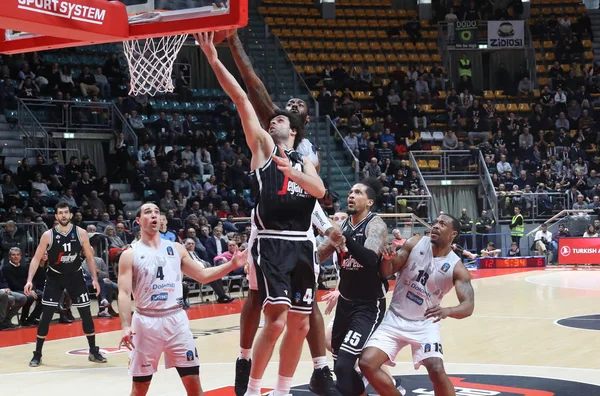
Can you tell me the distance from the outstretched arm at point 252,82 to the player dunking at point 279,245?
7.4 inches

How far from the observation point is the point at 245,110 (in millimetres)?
6512

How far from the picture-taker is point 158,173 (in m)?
21.7

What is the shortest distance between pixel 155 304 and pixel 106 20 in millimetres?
2150

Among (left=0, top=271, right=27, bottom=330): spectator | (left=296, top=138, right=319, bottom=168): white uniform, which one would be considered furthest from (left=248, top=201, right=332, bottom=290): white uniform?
(left=0, top=271, right=27, bottom=330): spectator

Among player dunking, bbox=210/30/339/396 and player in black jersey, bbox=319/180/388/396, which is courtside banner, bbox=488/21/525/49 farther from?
player dunking, bbox=210/30/339/396

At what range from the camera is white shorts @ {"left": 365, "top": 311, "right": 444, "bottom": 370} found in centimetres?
694

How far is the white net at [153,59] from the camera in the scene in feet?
27.3

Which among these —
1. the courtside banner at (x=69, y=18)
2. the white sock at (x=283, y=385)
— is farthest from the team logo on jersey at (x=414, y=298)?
the courtside banner at (x=69, y=18)

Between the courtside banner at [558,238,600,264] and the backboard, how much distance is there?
20.7m

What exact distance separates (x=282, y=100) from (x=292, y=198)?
20681 millimetres

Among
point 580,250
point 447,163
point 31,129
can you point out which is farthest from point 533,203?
point 31,129

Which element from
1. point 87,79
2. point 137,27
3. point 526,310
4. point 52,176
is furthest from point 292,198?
point 87,79

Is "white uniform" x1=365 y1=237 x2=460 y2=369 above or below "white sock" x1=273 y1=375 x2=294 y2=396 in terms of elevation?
above

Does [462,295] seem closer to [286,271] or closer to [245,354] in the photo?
[286,271]
